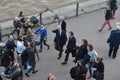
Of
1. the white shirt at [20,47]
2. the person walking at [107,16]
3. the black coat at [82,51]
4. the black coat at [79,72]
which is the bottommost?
the black coat at [79,72]

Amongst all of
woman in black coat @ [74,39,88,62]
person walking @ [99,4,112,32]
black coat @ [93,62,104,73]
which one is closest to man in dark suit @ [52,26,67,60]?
woman in black coat @ [74,39,88,62]

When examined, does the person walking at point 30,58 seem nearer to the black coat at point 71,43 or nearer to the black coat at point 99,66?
the black coat at point 71,43

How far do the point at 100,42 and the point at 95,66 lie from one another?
4.63m

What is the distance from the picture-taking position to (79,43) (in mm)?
18562

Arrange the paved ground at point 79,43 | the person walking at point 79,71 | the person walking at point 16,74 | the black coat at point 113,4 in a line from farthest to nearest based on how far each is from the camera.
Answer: the black coat at point 113,4, the paved ground at point 79,43, the person walking at point 16,74, the person walking at point 79,71

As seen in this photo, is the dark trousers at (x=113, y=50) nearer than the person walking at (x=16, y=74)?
No

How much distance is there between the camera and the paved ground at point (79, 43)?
1625cm

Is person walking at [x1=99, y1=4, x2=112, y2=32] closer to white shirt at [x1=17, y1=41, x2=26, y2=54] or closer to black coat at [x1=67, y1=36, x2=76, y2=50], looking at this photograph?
black coat at [x1=67, y1=36, x2=76, y2=50]

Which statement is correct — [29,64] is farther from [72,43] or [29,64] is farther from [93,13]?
[93,13]

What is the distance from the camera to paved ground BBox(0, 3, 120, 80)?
16.3 metres

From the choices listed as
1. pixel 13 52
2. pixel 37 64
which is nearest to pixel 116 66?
pixel 37 64

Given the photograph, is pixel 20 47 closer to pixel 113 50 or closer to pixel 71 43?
pixel 71 43

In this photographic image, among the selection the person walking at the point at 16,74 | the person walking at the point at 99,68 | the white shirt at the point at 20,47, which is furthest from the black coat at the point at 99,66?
the white shirt at the point at 20,47

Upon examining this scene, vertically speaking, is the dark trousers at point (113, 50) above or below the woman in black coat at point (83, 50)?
below
